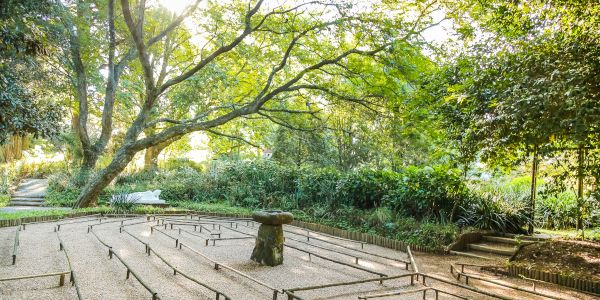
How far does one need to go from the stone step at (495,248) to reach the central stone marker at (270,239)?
418cm

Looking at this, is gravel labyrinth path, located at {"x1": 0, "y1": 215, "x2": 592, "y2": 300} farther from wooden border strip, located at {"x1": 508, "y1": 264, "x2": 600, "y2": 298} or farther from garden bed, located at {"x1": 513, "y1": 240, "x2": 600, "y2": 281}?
garden bed, located at {"x1": 513, "y1": 240, "x2": 600, "y2": 281}

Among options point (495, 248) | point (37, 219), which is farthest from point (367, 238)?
point (37, 219)

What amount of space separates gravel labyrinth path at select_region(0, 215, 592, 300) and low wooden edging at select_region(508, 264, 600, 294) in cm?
26

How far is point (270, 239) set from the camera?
6.20 m

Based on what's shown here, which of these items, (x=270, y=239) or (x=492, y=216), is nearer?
(x=270, y=239)

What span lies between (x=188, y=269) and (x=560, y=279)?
5.71 metres

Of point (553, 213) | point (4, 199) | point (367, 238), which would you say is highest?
point (553, 213)

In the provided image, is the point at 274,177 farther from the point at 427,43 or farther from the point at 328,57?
the point at 427,43

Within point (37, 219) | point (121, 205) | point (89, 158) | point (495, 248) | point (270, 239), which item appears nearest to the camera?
point (270, 239)

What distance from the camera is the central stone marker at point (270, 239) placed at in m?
6.14

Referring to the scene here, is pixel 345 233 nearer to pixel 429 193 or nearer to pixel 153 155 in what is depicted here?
pixel 429 193

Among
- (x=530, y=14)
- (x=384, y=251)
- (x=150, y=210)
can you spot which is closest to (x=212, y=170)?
(x=150, y=210)

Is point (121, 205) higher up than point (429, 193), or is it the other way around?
point (429, 193)

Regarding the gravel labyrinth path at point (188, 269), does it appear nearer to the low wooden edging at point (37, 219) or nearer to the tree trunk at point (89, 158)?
the low wooden edging at point (37, 219)
